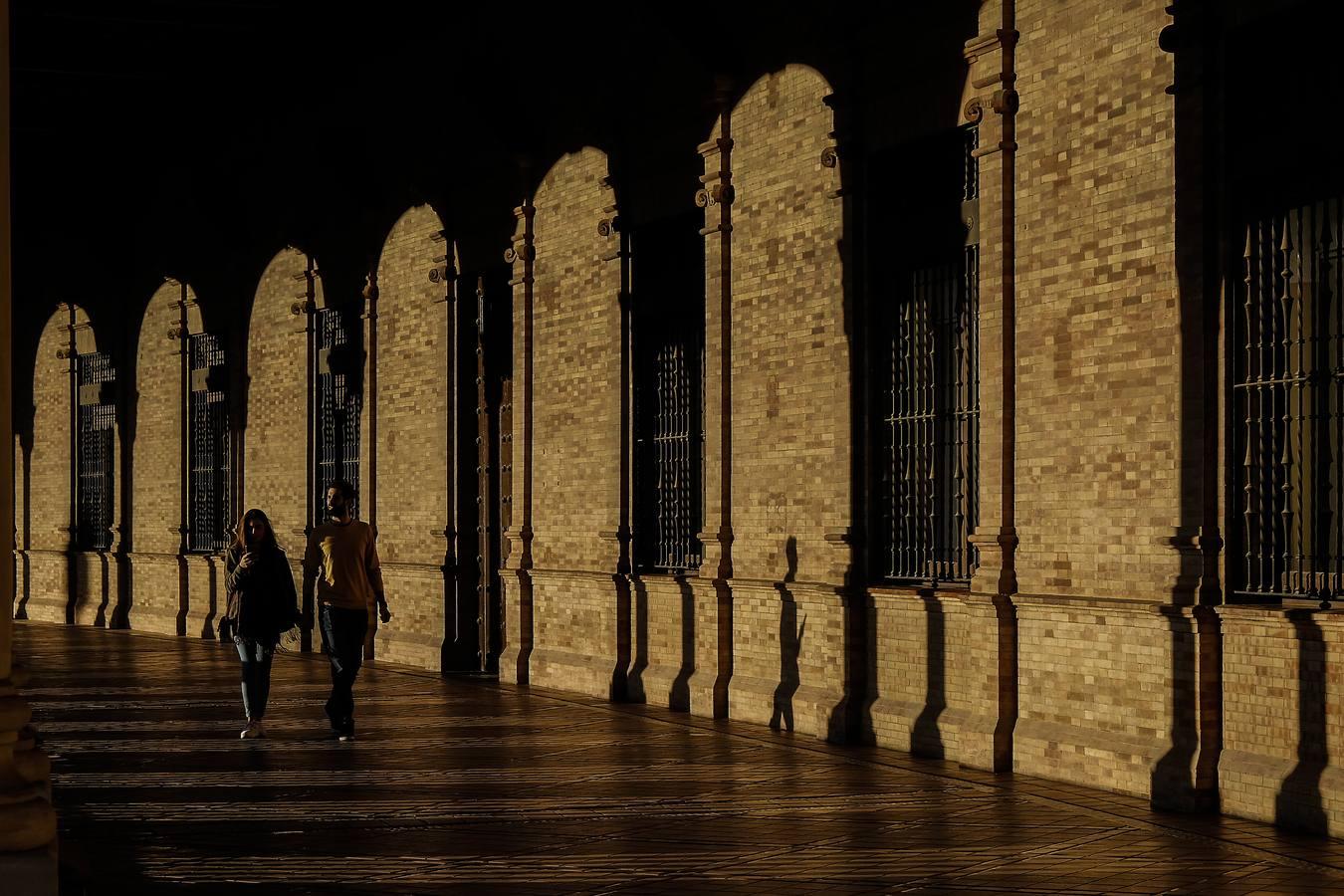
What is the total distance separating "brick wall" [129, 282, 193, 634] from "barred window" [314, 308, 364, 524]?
4209mm

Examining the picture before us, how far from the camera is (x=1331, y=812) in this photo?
9.14 metres

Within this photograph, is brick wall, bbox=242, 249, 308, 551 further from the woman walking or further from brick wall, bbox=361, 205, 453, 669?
the woman walking

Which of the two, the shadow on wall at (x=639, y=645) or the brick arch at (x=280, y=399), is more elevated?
the brick arch at (x=280, y=399)

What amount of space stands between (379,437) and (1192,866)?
13.8 m

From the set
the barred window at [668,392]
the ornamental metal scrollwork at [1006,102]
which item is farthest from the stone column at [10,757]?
the barred window at [668,392]

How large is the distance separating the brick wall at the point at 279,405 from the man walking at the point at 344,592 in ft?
30.9

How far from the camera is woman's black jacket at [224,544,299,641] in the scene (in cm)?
1310

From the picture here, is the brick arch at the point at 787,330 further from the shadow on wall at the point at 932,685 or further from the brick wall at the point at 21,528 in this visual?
the brick wall at the point at 21,528

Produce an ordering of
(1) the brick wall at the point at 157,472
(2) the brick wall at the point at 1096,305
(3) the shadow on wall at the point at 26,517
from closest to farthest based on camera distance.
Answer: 1. (2) the brick wall at the point at 1096,305
2. (1) the brick wall at the point at 157,472
3. (3) the shadow on wall at the point at 26,517

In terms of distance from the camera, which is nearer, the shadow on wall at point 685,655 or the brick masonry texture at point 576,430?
the shadow on wall at point 685,655

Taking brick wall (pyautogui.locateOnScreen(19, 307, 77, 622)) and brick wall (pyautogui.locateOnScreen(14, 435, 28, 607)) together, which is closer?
brick wall (pyautogui.locateOnScreen(19, 307, 77, 622))

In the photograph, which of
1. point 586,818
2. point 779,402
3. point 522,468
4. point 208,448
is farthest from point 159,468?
point 586,818

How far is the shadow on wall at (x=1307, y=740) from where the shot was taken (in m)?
9.28

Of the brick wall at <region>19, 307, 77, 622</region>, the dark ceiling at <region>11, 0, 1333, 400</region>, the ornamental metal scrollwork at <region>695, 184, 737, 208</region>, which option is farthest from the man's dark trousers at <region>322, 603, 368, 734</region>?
the brick wall at <region>19, 307, 77, 622</region>
